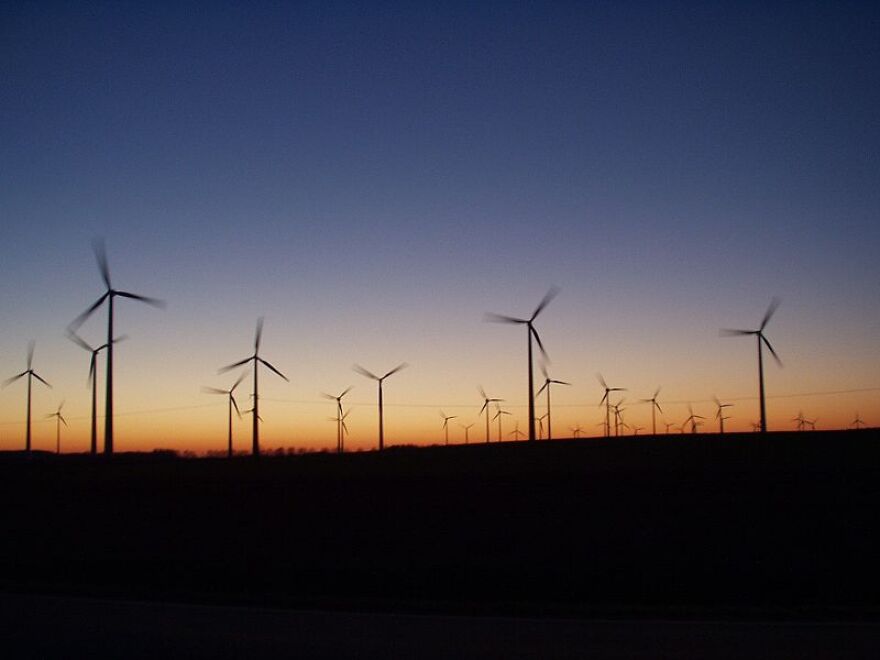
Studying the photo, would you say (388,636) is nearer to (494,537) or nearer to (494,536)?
(494,537)

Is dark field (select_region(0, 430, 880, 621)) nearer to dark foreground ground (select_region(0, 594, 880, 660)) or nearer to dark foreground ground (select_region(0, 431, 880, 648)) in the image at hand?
dark foreground ground (select_region(0, 431, 880, 648))

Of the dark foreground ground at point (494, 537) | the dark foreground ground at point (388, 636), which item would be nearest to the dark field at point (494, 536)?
the dark foreground ground at point (494, 537)

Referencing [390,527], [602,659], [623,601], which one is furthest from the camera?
[390,527]

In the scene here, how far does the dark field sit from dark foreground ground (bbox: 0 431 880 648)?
10cm

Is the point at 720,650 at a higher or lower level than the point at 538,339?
lower

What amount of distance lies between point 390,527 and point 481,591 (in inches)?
386

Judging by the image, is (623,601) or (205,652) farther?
(623,601)

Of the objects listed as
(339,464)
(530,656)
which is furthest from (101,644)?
(339,464)

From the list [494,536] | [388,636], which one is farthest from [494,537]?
[388,636]

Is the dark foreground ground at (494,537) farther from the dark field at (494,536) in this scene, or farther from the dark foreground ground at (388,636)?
the dark foreground ground at (388,636)

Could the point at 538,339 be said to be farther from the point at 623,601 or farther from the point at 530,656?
the point at 530,656

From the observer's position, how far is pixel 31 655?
12711mm

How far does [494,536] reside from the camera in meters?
27.8

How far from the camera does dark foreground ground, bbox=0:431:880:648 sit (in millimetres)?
19562
